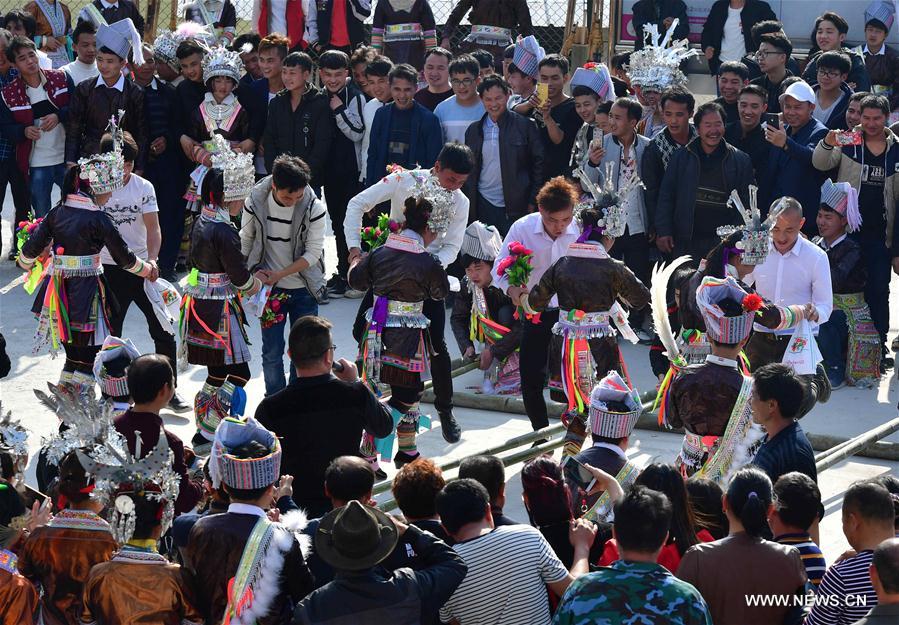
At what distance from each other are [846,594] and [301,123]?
706 centimetres

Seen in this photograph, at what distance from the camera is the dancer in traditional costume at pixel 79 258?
24.6 feet

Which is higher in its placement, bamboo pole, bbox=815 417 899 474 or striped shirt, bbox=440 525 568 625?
striped shirt, bbox=440 525 568 625

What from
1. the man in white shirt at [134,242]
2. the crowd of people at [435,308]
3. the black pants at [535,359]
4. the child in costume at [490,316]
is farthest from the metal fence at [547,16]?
the black pants at [535,359]

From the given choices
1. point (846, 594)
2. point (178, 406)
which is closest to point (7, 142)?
point (178, 406)

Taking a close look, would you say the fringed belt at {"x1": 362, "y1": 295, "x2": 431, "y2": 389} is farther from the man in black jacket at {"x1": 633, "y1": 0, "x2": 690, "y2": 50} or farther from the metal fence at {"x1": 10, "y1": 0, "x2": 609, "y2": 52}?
the metal fence at {"x1": 10, "y1": 0, "x2": 609, "y2": 52}

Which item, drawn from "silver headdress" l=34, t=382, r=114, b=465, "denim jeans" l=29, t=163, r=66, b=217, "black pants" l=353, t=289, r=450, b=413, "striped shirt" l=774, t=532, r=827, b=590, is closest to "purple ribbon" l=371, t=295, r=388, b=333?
"black pants" l=353, t=289, r=450, b=413

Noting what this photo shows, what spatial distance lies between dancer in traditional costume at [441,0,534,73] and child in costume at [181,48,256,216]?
2447mm

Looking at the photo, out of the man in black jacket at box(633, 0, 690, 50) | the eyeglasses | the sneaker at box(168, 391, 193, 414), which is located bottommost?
the sneaker at box(168, 391, 193, 414)

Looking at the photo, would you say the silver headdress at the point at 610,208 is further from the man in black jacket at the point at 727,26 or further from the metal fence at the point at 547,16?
the metal fence at the point at 547,16

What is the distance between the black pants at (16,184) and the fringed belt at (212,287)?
415cm

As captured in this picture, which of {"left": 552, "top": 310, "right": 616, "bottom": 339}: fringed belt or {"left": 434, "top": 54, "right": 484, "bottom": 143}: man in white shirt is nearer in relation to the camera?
{"left": 552, "top": 310, "right": 616, "bottom": 339}: fringed belt

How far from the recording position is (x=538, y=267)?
24.9 feet

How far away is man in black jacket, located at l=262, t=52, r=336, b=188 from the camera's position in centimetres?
1034

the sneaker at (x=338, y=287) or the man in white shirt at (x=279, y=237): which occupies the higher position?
the man in white shirt at (x=279, y=237)
